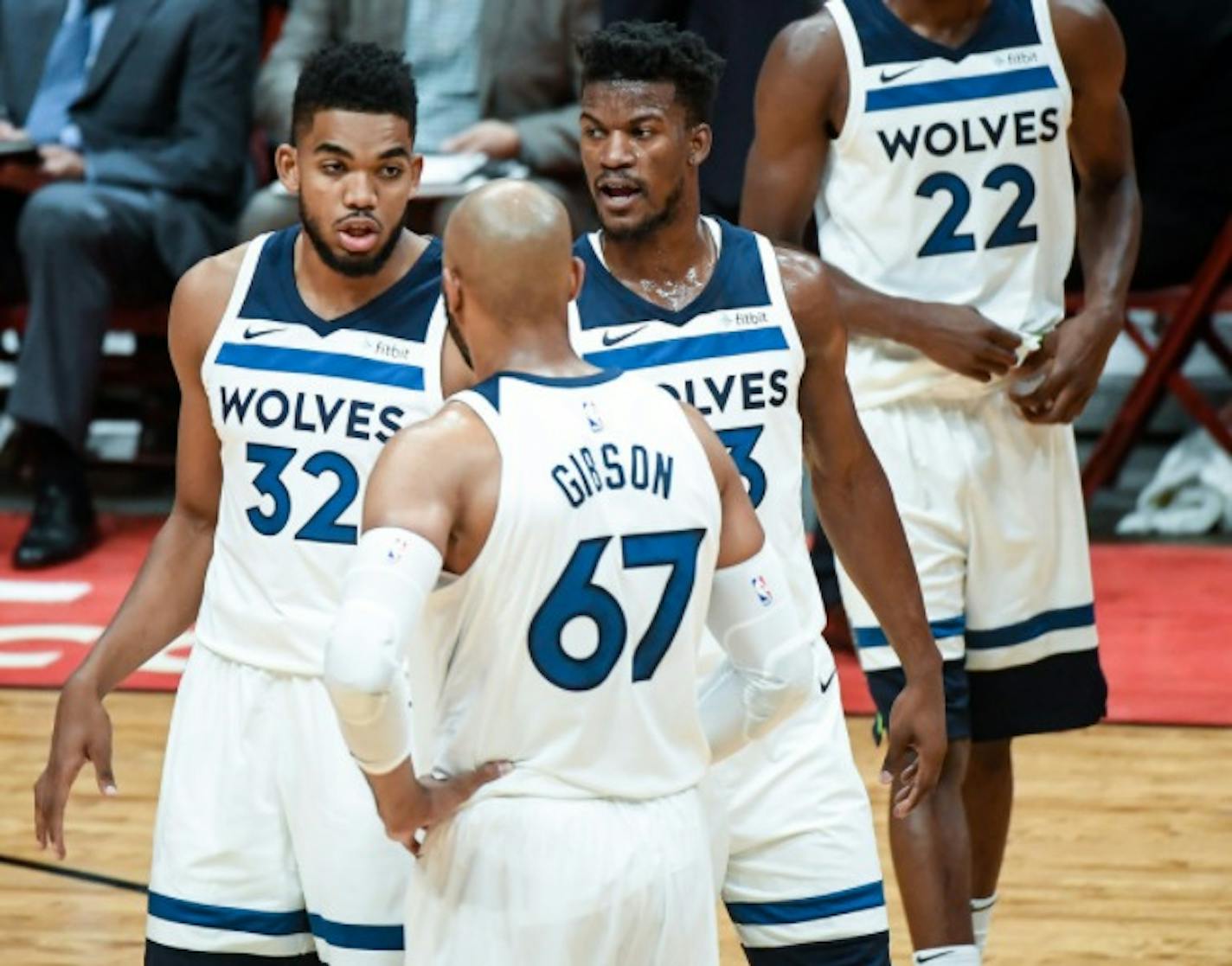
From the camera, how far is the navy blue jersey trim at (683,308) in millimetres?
3984

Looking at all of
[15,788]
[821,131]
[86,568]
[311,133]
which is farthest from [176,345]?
[86,568]

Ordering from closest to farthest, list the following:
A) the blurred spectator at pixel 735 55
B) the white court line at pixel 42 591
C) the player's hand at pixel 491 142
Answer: the blurred spectator at pixel 735 55 < the white court line at pixel 42 591 < the player's hand at pixel 491 142

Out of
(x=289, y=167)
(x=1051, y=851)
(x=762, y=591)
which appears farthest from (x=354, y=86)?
(x=1051, y=851)

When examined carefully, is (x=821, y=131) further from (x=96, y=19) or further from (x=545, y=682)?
(x=96, y=19)

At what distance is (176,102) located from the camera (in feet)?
28.9

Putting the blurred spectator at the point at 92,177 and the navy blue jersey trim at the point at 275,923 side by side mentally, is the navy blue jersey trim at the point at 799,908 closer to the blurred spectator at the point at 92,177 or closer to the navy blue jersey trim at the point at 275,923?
the navy blue jersey trim at the point at 275,923

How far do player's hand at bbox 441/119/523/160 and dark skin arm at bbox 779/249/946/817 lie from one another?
4057mm

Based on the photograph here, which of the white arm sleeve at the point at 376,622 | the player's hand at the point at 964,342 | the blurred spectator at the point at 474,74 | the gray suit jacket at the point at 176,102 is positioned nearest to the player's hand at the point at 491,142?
the blurred spectator at the point at 474,74

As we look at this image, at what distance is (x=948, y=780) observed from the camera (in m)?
4.68

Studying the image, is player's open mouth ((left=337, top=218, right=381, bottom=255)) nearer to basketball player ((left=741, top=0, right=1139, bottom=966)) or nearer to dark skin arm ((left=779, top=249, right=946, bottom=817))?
dark skin arm ((left=779, top=249, right=946, bottom=817))

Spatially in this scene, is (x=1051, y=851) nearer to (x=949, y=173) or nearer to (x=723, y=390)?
(x=949, y=173)

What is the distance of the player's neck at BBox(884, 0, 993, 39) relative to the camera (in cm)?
478

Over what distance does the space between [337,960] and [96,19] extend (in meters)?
5.82

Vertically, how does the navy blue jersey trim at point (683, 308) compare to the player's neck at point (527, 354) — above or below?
below
